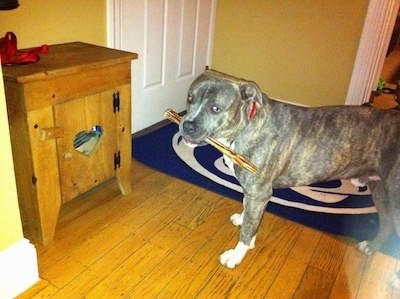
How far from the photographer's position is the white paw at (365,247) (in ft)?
6.05

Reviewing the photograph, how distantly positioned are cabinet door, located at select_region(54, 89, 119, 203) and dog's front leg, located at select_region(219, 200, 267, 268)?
2.52 ft

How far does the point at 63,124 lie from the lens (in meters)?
1.63

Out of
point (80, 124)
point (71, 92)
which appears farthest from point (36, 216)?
point (71, 92)

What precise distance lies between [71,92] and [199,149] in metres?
1.31

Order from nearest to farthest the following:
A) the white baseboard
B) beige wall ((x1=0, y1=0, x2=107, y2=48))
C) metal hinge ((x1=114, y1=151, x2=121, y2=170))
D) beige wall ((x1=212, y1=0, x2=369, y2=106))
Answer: the white baseboard < beige wall ((x1=0, y1=0, x2=107, y2=48)) < metal hinge ((x1=114, y1=151, x2=121, y2=170)) < beige wall ((x1=212, y1=0, x2=369, y2=106))

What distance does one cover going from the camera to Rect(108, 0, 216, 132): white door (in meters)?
2.53

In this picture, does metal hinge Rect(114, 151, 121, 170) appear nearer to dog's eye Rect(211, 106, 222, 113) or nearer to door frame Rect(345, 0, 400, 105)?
dog's eye Rect(211, 106, 222, 113)

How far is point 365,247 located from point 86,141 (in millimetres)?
1472

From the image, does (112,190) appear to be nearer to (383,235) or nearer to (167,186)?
(167,186)

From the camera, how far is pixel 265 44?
341 centimetres

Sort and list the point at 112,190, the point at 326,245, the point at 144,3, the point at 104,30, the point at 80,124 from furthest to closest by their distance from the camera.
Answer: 1. the point at 144,3
2. the point at 104,30
3. the point at 112,190
4. the point at 326,245
5. the point at 80,124

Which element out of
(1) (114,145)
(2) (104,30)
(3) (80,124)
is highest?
(2) (104,30)

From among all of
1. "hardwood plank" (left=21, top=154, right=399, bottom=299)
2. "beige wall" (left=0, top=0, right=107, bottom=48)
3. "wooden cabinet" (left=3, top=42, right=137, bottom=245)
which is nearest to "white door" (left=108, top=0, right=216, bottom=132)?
"beige wall" (left=0, top=0, right=107, bottom=48)

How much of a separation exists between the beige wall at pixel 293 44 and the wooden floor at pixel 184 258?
1.66m
